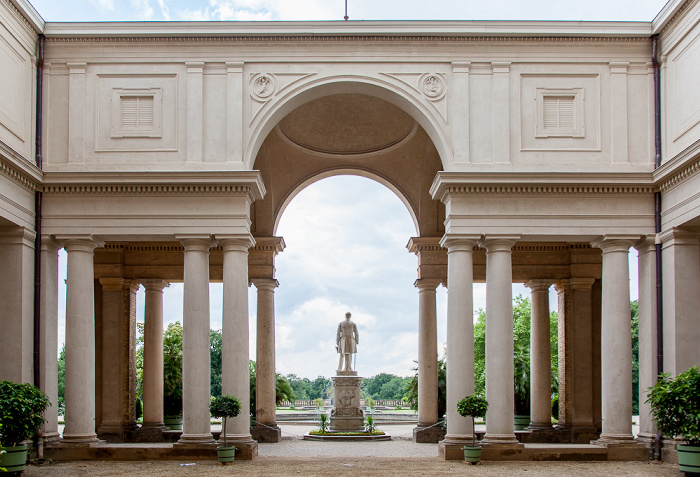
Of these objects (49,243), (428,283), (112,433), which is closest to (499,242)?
(428,283)

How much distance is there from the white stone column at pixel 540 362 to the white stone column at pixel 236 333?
14.0 m

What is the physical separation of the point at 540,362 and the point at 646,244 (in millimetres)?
10113

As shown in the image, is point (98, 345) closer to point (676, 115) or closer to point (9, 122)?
point (9, 122)

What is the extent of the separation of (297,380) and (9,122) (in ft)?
255

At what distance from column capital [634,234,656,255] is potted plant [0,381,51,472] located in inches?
714

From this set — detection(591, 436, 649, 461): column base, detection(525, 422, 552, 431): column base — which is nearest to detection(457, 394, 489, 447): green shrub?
detection(591, 436, 649, 461): column base

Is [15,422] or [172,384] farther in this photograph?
[172,384]

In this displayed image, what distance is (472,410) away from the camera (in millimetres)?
24719

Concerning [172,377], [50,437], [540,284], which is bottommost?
[50,437]

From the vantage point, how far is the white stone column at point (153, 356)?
35000 millimetres

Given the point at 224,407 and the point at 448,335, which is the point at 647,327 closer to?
the point at 448,335

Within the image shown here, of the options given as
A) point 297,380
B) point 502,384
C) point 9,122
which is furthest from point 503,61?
point 297,380

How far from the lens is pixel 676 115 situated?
2598cm

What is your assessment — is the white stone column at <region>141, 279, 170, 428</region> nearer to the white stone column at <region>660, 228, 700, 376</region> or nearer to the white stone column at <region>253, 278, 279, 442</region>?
the white stone column at <region>253, 278, 279, 442</region>
